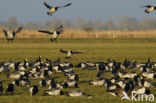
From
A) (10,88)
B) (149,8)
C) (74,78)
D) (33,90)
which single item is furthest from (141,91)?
(149,8)

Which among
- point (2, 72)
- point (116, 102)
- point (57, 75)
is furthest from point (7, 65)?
point (116, 102)

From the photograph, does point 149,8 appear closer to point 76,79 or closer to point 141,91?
point 76,79

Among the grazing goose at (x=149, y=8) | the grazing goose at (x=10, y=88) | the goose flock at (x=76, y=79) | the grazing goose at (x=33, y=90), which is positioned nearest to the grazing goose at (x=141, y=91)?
the goose flock at (x=76, y=79)

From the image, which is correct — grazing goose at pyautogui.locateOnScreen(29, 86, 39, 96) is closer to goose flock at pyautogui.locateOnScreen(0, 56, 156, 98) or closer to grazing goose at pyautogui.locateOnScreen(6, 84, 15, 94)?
goose flock at pyautogui.locateOnScreen(0, 56, 156, 98)

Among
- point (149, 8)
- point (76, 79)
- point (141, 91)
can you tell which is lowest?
point (141, 91)

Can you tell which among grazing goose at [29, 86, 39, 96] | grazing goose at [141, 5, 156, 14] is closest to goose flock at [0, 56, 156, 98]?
grazing goose at [29, 86, 39, 96]

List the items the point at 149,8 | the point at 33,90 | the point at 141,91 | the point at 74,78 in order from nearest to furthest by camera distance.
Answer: the point at 141,91 → the point at 33,90 → the point at 74,78 → the point at 149,8

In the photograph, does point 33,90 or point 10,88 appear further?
point 10,88

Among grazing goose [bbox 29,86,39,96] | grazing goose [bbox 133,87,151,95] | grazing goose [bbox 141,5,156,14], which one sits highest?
grazing goose [bbox 141,5,156,14]

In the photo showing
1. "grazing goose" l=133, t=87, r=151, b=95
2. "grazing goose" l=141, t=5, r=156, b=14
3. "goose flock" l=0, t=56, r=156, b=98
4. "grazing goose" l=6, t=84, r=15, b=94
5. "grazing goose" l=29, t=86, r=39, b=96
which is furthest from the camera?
"grazing goose" l=141, t=5, r=156, b=14

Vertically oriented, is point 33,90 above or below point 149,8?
below

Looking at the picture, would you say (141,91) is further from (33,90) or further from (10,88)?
(10,88)

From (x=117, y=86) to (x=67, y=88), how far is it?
302 centimetres

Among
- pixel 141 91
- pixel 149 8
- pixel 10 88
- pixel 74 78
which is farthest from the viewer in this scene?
pixel 149 8
